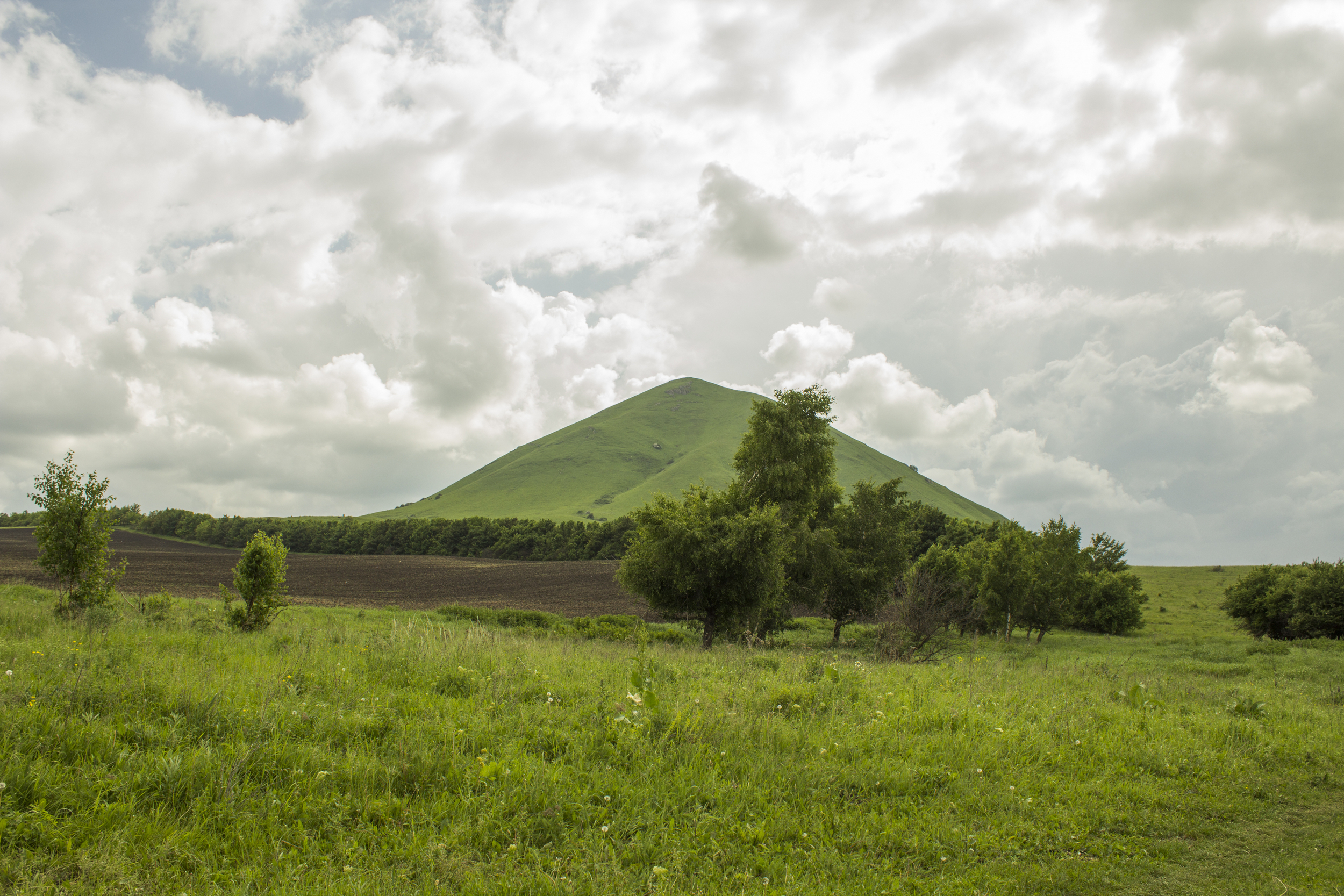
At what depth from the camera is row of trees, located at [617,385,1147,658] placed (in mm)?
27266

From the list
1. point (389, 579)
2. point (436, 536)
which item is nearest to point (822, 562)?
point (389, 579)

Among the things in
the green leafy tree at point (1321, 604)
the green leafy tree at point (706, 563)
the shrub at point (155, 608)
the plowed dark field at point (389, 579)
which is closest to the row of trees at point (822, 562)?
the green leafy tree at point (706, 563)

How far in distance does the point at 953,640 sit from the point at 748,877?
4274cm

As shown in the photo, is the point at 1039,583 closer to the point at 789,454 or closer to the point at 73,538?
the point at 789,454

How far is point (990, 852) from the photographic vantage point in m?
6.05

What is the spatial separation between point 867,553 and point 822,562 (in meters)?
7.68

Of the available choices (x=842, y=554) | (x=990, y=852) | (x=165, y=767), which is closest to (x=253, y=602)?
(x=165, y=767)

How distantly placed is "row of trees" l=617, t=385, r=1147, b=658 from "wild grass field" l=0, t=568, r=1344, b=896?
41.4ft

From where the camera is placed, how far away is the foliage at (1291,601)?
1576 inches

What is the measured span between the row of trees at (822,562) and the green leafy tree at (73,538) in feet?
→ 58.8

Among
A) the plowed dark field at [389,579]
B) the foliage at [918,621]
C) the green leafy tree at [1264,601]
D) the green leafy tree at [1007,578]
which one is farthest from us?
the plowed dark field at [389,579]

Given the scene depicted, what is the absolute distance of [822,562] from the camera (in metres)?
35.4

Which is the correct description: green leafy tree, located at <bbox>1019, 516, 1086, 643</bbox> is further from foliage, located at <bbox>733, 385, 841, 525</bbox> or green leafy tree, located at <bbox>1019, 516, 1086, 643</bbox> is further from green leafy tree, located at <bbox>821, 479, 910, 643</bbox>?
foliage, located at <bbox>733, 385, 841, 525</bbox>

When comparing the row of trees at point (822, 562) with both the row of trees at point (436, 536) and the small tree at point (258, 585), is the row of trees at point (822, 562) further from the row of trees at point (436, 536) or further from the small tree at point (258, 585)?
the row of trees at point (436, 536)
